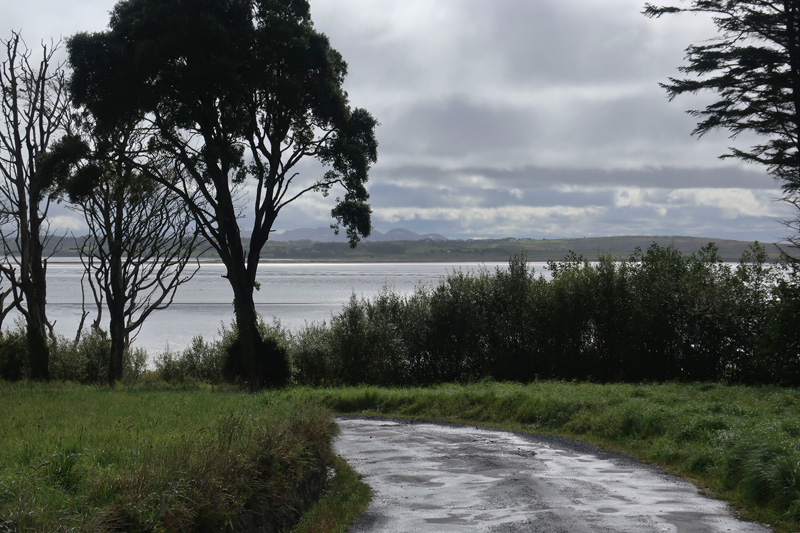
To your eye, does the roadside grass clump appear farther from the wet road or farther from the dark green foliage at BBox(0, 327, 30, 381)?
the dark green foliage at BBox(0, 327, 30, 381)

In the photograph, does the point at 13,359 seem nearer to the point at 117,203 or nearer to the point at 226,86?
the point at 117,203

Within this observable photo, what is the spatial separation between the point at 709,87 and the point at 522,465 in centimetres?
2443

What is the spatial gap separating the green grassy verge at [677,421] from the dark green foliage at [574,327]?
6495 millimetres

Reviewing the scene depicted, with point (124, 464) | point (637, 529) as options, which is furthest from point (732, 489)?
point (124, 464)

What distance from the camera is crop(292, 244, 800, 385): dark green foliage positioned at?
2956 cm

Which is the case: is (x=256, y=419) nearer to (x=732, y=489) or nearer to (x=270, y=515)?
(x=270, y=515)

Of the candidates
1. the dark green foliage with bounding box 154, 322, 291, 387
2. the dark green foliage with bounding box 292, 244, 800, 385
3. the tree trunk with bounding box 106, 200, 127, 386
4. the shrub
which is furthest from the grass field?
the shrub

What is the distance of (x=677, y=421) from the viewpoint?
15016 millimetres

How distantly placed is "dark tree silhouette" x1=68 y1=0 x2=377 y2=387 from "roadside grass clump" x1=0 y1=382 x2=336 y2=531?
59.1 feet

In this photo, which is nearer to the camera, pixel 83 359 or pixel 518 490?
pixel 518 490

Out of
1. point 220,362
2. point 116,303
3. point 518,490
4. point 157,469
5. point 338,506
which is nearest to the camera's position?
point 157,469

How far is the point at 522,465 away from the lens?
12.9 m

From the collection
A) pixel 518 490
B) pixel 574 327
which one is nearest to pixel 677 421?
pixel 518 490

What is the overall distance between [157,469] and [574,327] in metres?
27.2
